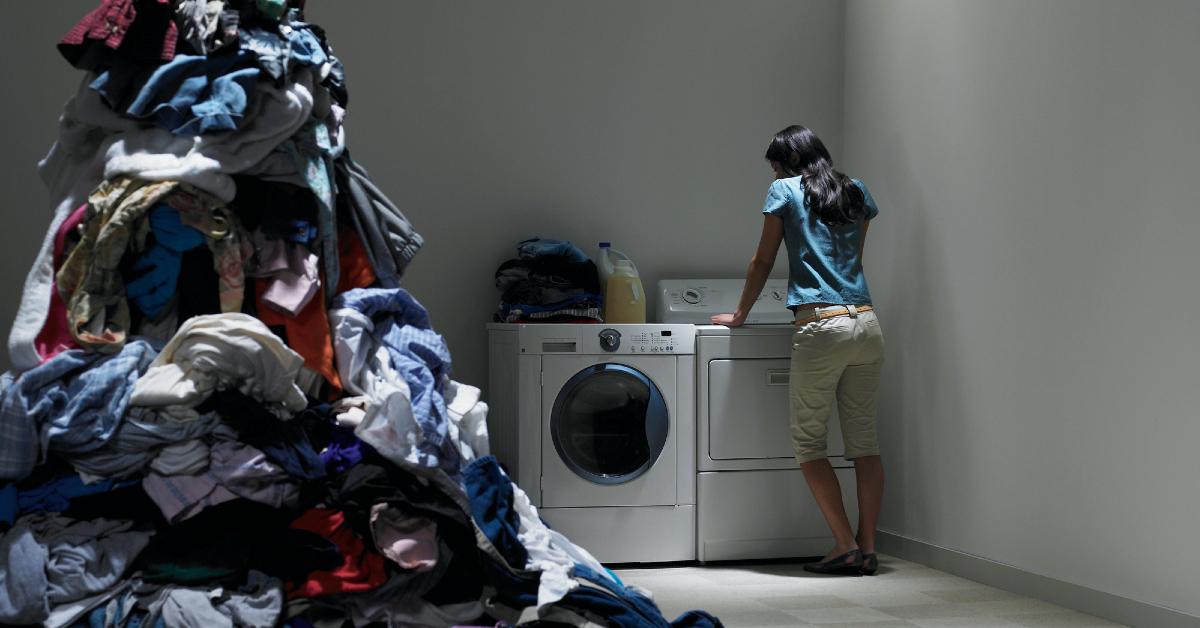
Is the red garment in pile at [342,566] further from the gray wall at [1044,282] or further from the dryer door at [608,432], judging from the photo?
the gray wall at [1044,282]

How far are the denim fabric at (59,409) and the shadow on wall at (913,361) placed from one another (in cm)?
271

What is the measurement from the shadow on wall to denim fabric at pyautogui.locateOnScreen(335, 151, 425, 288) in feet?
7.10

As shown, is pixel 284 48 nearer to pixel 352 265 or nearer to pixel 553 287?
pixel 352 265

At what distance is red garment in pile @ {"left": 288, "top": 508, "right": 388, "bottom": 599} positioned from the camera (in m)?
2.10

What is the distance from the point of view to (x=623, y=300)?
4254 millimetres

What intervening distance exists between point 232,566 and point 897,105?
10.3ft

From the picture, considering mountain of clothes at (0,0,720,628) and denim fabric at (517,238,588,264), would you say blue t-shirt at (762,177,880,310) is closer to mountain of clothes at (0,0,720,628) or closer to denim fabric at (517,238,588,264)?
denim fabric at (517,238,588,264)

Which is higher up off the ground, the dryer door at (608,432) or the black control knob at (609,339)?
the black control knob at (609,339)

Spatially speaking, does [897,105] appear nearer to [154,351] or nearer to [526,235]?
[526,235]

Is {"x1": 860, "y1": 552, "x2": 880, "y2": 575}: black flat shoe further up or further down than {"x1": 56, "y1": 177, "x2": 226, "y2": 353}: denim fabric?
further down

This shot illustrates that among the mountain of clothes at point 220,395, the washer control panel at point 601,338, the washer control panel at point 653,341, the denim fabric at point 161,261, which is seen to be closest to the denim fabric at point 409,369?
the mountain of clothes at point 220,395

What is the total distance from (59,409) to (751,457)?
8.42 ft

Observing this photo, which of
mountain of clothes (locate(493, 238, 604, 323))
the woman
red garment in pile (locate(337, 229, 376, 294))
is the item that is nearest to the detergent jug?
mountain of clothes (locate(493, 238, 604, 323))

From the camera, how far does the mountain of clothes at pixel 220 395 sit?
6.58 ft
